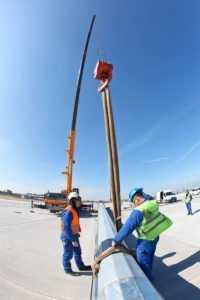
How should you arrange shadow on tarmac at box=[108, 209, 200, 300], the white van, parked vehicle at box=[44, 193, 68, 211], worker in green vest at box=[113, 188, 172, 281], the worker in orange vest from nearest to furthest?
worker in green vest at box=[113, 188, 172, 281] → shadow on tarmac at box=[108, 209, 200, 300] → the worker in orange vest → parked vehicle at box=[44, 193, 68, 211] → the white van

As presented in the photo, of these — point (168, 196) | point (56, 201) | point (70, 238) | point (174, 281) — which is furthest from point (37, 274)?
point (168, 196)

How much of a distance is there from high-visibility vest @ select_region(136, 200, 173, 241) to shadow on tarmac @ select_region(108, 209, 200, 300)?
1114mm

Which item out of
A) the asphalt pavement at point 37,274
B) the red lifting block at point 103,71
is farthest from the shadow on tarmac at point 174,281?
the red lifting block at point 103,71

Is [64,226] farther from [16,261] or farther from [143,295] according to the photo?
[143,295]

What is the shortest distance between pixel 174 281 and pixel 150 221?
65.6 inches

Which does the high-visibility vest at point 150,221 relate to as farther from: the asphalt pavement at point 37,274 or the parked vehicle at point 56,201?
the parked vehicle at point 56,201

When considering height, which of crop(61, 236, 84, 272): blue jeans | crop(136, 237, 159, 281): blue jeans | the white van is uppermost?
the white van

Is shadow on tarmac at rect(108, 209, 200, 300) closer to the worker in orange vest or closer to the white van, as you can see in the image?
the worker in orange vest

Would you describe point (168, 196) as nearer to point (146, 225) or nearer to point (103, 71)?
point (103, 71)

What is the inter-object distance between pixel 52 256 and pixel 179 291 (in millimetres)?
3250

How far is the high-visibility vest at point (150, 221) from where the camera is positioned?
9.27ft

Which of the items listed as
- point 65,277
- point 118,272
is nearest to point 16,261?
point 65,277

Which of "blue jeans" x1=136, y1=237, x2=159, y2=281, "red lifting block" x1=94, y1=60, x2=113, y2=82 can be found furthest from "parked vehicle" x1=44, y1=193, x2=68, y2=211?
"blue jeans" x1=136, y1=237, x2=159, y2=281

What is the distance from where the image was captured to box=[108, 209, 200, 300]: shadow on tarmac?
322cm
